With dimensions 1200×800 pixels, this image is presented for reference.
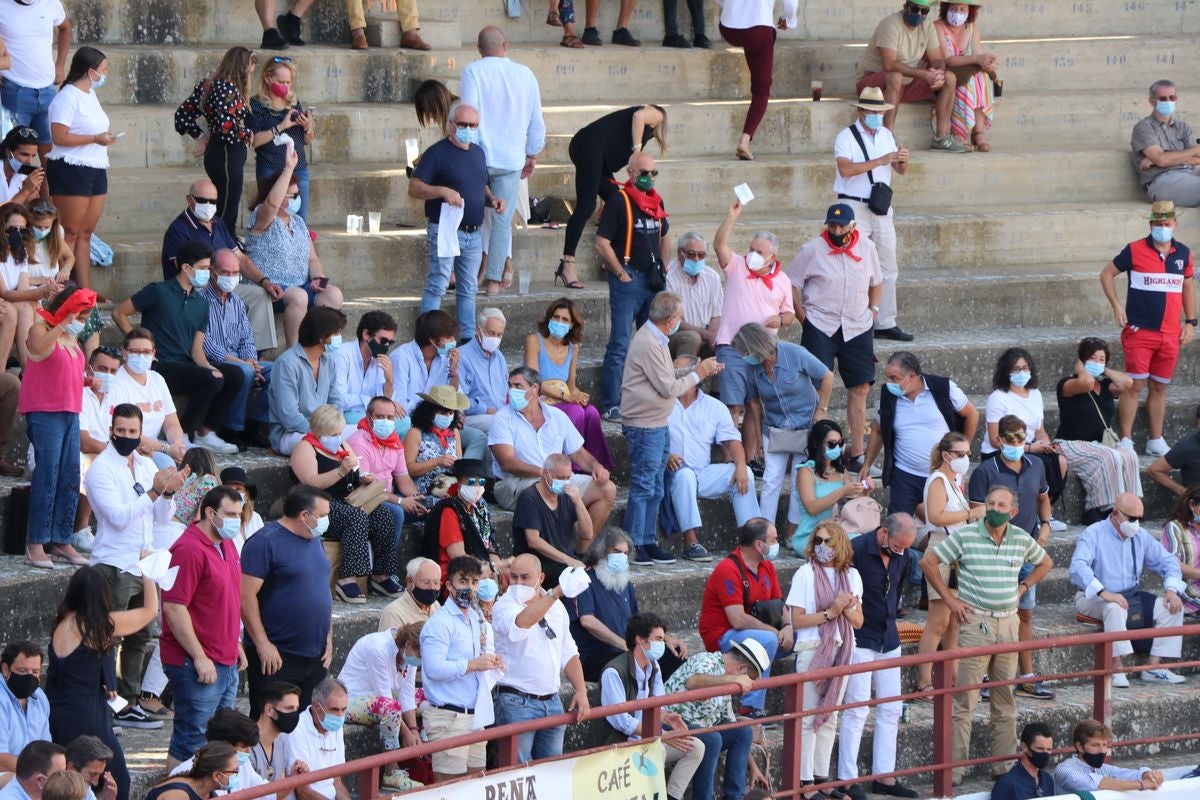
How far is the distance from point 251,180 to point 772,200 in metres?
4.76

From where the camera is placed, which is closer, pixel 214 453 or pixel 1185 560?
pixel 214 453

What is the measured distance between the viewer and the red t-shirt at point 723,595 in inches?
535

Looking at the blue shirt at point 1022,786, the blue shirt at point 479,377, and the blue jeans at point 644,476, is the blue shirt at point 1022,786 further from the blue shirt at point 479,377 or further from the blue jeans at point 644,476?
the blue shirt at point 479,377

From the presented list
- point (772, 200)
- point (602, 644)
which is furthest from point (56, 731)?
point (772, 200)

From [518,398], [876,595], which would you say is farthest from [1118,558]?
[518,398]

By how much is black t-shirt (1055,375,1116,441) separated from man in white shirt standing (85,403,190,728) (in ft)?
23.2

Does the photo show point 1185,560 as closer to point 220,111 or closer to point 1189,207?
point 1189,207

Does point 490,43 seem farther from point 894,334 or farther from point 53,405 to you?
point 53,405

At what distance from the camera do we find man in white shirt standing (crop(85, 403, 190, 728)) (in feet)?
40.2

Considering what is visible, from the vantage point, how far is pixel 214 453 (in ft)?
46.9

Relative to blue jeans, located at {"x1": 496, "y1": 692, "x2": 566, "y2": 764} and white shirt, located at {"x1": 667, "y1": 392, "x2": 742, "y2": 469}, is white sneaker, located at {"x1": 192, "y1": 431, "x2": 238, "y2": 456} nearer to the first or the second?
blue jeans, located at {"x1": 496, "y1": 692, "x2": 566, "y2": 764}

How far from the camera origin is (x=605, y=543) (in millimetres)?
13336

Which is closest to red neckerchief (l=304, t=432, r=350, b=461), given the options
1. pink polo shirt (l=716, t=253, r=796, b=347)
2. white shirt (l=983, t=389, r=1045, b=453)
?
pink polo shirt (l=716, t=253, r=796, b=347)

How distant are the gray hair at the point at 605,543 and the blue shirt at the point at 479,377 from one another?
6.22ft
